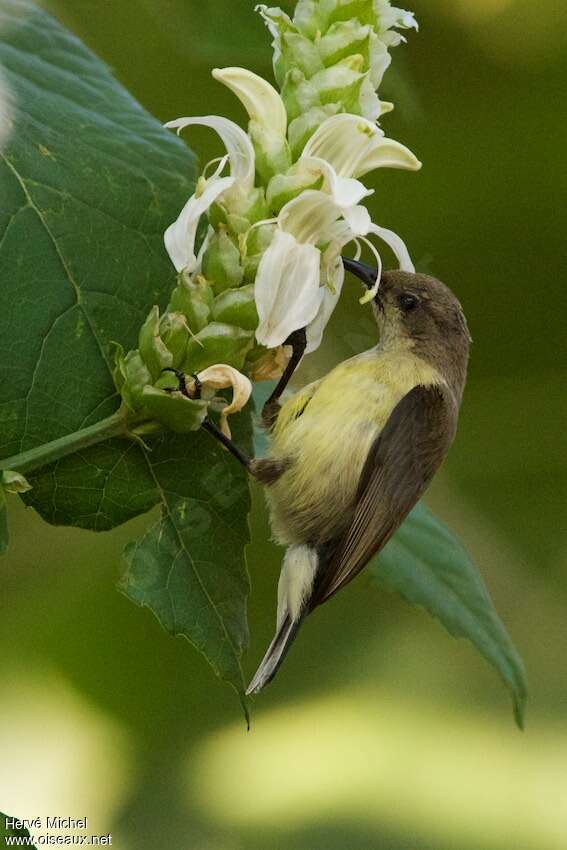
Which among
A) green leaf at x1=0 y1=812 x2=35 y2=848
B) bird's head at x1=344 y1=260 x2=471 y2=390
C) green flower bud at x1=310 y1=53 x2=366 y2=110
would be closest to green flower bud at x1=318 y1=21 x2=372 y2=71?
green flower bud at x1=310 y1=53 x2=366 y2=110

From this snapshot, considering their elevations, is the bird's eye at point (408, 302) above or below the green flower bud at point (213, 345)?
below

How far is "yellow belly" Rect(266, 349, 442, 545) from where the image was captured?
234cm

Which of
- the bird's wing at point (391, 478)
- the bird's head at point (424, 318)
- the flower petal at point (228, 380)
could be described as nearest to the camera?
the flower petal at point (228, 380)

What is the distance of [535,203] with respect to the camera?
3840 millimetres

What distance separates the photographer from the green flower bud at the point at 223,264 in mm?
1407

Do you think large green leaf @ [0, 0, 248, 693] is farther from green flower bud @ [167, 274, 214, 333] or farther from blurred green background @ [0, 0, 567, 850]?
blurred green background @ [0, 0, 567, 850]

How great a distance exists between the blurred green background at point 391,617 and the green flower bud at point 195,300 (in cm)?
104

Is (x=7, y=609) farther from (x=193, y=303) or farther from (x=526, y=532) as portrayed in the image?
(x=526, y=532)

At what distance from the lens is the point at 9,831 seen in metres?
1.32

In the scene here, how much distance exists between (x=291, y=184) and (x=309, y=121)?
0.08 meters

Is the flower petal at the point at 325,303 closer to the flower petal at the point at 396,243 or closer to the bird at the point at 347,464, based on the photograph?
the flower petal at the point at 396,243

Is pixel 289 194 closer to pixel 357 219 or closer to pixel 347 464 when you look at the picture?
pixel 357 219

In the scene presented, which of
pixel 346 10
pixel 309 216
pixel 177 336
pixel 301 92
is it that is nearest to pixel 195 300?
pixel 177 336

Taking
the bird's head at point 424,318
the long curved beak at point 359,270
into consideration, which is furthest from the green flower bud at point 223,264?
the bird's head at point 424,318
